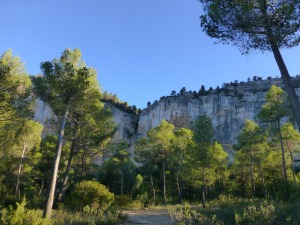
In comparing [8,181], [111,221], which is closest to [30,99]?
[111,221]

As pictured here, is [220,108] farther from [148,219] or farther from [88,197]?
[88,197]

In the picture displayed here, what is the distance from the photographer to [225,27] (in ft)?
35.7

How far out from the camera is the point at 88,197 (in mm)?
16844

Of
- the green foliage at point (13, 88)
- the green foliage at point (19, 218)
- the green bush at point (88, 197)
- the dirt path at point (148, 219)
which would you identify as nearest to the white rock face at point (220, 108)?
the dirt path at point (148, 219)

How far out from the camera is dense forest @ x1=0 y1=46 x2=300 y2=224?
12.5 meters

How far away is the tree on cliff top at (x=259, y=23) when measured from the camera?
9728mm

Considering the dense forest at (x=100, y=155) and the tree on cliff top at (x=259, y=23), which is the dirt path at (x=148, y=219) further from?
the tree on cliff top at (x=259, y=23)

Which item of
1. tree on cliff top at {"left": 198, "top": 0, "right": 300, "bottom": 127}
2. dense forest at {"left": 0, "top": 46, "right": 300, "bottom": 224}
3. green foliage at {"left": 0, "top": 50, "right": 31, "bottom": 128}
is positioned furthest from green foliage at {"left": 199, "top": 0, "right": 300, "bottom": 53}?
green foliage at {"left": 0, "top": 50, "right": 31, "bottom": 128}

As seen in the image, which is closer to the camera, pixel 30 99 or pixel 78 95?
pixel 78 95

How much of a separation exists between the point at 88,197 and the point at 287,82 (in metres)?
12.1

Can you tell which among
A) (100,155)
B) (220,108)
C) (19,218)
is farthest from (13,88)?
(220,108)

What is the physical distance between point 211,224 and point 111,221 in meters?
5.16

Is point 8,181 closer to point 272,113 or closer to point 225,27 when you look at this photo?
point 272,113

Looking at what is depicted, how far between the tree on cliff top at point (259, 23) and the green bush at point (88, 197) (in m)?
10.8
